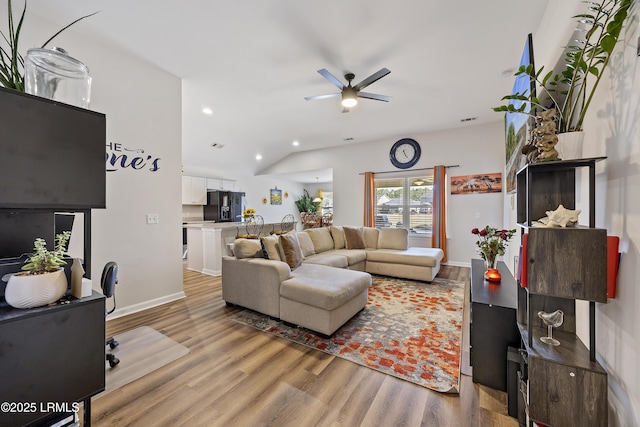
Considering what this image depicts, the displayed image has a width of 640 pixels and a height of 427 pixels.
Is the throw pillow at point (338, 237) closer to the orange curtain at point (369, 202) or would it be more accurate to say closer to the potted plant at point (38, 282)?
the orange curtain at point (369, 202)

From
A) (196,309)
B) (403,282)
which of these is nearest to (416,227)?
(403,282)

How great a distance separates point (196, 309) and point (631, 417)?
341 cm

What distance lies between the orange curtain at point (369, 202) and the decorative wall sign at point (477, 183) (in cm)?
181

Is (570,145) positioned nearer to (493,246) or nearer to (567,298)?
(567,298)

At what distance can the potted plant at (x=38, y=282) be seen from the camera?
3.12 ft

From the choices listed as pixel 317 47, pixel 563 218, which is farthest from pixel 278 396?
pixel 317 47

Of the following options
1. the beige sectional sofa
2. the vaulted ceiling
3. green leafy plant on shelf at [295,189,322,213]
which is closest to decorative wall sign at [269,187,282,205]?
green leafy plant on shelf at [295,189,322,213]

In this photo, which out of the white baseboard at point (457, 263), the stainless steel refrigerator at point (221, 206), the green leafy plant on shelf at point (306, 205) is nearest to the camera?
the white baseboard at point (457, 263)

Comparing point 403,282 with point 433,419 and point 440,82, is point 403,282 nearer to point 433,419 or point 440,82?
point 433,419

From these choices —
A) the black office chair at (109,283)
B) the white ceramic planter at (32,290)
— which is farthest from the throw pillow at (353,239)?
the white ceramic planter at (32,290)

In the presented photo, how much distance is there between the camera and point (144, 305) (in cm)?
305

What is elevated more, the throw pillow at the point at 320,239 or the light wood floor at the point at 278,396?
the throw pillow at the point at 320,239

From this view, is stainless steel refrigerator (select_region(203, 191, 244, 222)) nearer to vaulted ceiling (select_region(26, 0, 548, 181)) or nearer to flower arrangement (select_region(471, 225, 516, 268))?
vaulted ceiling (select_region(26, 0, 548, 181))

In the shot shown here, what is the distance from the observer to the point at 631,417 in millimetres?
907
